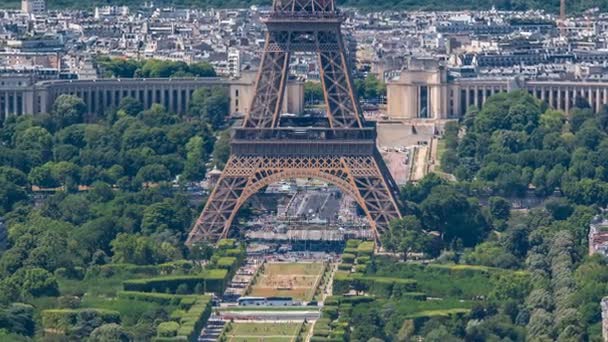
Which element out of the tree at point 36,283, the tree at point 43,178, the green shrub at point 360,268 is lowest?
the green shrub at point 360,268

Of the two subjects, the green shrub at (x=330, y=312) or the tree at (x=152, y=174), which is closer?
the green shrub at (x=330, y=312)

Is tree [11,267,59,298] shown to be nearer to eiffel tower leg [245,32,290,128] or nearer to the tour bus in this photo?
the tour bus

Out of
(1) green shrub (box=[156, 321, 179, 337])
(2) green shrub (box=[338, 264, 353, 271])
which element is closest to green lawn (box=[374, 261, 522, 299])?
(2) green shrub (box=[338, 264, 353, 271])

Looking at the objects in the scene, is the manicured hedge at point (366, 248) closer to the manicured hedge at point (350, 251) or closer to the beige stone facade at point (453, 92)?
the manicured hedge at point (350, 251)

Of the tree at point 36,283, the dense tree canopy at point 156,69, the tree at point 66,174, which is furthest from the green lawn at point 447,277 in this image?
the dense tree canopy at point 156,69

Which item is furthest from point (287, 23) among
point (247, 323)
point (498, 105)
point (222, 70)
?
point (222, 70)

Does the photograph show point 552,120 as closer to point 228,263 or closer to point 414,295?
point 228,263

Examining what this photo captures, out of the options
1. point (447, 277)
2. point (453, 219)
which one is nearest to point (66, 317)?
point (447, 277)
